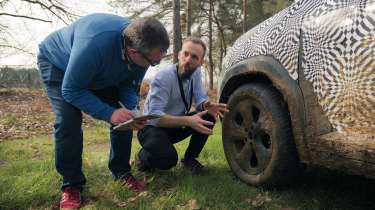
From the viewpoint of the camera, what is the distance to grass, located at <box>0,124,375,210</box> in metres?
3.19

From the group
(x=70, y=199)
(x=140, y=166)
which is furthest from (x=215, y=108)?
(x=70, y=199)

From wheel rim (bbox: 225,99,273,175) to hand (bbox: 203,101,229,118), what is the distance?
74 millimetres

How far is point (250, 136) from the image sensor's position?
3502mm

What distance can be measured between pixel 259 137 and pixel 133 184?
3.50ft

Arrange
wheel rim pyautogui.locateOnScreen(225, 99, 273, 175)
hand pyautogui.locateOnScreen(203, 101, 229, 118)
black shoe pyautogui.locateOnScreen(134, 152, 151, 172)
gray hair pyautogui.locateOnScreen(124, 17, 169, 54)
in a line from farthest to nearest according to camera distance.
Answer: black shoe pyautogui.locateOnScreen(134, 152, 151, 172) → hand pyautogui.locateOnScreen(203, 101, 229, 118) → wheel rim pyautogui.locateOnScreen(225, 99, 273, 175) → gray hair pyautogui.locateOnScreen(124, 17, 169, 54)

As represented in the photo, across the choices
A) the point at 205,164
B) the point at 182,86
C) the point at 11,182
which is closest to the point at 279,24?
the point at 182,86

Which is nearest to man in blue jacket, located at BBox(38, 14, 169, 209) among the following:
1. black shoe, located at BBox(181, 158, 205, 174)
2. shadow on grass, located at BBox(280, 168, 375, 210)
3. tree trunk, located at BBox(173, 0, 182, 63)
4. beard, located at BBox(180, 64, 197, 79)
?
beard, located at BBox(180, 64, 197, 79)

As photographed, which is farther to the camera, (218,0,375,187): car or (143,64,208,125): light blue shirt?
(143,64,208,125): light blue shirt

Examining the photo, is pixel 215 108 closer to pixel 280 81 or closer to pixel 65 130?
pixel 280 81

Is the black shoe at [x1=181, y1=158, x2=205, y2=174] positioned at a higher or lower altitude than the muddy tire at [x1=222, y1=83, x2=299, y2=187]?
lower

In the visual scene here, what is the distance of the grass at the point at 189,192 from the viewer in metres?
3.19

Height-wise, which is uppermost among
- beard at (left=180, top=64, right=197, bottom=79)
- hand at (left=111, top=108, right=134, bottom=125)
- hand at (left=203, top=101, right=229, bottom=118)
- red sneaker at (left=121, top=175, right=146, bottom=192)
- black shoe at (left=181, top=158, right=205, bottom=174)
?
beard at (left=180, top=64, right=197, bottom=79)

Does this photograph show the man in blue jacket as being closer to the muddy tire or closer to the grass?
the grass

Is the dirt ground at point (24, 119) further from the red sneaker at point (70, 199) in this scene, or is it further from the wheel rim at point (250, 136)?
the wheel rim at point (250, 136)
